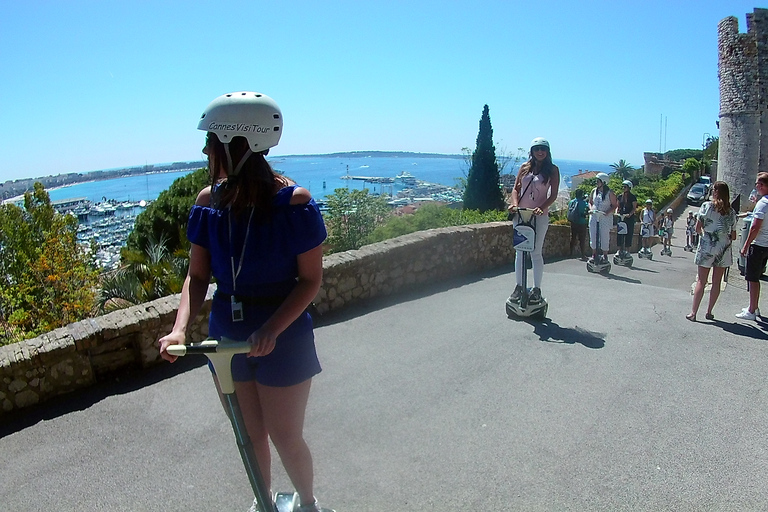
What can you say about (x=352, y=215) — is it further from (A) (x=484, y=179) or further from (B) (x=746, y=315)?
(A) (x=484, y=179)

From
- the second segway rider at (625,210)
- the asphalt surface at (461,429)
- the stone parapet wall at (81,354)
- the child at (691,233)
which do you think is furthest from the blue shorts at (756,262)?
the child at (691,233)

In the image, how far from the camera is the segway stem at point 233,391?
6.97ft

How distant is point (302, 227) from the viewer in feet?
7.63

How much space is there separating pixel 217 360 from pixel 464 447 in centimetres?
196

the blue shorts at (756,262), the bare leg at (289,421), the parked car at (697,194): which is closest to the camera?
the bare leg at (289,421)

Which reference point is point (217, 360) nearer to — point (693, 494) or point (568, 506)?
point (568, 506)

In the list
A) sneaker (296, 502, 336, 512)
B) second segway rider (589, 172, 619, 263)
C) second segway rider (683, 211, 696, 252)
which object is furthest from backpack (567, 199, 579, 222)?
second segway rider (683, 211, 696, 252)

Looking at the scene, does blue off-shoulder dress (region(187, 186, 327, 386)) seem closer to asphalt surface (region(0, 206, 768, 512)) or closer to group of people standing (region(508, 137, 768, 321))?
asphalt surface (region(0, 206, 768, 512))

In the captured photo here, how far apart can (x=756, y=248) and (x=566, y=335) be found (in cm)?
257

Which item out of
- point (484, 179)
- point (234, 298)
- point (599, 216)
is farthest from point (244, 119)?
point (484, 179)

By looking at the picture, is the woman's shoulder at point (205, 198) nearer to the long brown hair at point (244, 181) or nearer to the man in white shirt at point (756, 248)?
the long brown hair at point (244, 181)

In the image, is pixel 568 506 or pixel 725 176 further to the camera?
pixel 725 176

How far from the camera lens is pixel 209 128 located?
2.29m

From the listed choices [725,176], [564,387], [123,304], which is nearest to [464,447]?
[564,387]
